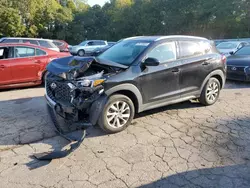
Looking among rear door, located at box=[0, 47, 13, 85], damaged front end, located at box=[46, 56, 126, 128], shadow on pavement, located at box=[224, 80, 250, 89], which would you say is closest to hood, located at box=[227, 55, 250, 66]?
shadow on pavement, located at box=[224, 80, 250, 89]

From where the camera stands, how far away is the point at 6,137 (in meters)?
3.92

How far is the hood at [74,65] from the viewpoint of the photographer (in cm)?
386

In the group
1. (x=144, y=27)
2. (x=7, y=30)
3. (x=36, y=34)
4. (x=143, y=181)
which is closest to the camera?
(x=143, y=181)

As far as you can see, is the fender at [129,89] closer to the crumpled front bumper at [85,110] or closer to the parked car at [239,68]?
the crumpled front bumper at [85,110]

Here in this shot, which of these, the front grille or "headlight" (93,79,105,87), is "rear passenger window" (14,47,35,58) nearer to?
the front grille

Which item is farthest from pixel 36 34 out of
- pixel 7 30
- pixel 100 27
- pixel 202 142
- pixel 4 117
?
pixel 202 142

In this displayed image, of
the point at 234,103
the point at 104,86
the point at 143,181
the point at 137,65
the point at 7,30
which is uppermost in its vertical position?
the point at 7,30

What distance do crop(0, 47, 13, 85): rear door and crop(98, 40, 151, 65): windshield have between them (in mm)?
3193

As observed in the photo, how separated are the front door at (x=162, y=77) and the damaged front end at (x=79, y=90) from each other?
0.60 meters

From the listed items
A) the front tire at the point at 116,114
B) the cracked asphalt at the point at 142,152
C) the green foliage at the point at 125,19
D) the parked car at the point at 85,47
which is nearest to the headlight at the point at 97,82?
the front tire at the point at 116,114

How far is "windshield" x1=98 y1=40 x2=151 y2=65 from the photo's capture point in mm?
4412

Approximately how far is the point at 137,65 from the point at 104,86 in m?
0.79

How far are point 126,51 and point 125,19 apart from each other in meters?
39.0

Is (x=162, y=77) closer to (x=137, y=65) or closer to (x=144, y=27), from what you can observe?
(x=137, y=65)
